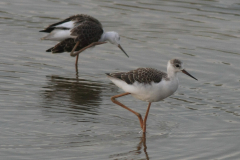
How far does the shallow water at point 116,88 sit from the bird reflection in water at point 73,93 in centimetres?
2

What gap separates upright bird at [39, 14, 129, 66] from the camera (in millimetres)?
12297

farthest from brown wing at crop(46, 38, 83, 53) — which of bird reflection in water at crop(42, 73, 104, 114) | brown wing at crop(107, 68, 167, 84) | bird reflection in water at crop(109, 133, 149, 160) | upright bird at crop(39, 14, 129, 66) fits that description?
bird reflection in water at crop(109, 133, 149, 160)

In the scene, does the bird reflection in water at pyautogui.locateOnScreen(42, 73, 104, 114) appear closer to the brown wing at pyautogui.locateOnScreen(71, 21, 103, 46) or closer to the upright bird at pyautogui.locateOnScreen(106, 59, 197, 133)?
the upright bird at pyautogui.locateOnScreen(106, 59, 197, 133)

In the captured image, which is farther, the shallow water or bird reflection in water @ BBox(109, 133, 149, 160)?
the shallow water

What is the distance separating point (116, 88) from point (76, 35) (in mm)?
2077

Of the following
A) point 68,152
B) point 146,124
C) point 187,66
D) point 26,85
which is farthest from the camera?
point 187,66

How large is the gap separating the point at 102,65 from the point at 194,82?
2239mm

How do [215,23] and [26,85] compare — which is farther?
[215,23]

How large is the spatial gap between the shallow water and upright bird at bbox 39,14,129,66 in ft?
1.20

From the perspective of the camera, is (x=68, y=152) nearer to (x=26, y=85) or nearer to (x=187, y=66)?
(x=26, y=85)

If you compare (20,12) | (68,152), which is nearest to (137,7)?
(20,12)

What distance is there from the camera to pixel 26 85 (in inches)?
412

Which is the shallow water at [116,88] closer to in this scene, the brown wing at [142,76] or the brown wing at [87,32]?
the brown wing at [87,32]

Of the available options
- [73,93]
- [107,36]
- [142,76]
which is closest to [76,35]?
[107,36]
